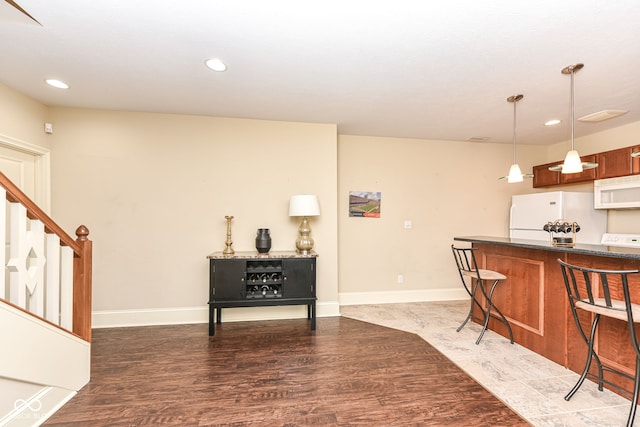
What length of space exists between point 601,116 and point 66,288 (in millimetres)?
5465

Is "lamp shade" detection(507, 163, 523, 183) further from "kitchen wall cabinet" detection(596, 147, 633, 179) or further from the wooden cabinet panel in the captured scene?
"kitchen wall cabinet" detection(596, 147, 633, 179)

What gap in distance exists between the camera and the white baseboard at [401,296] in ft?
14.2

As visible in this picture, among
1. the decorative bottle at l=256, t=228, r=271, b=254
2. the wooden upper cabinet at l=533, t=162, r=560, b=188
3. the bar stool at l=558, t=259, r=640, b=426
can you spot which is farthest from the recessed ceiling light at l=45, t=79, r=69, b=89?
the wooden upper cabinet at l=533, t=162, r=560, b=188

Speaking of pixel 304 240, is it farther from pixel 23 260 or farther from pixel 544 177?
pixel 544 177

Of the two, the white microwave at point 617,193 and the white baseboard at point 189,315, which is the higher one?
the white microwave at point 617,193

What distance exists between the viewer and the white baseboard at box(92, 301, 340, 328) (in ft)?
11.0

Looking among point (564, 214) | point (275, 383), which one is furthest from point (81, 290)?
point (564, 214)

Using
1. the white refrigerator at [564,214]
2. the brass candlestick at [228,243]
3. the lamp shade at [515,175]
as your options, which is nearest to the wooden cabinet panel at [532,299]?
the lamp shade at [515,175]

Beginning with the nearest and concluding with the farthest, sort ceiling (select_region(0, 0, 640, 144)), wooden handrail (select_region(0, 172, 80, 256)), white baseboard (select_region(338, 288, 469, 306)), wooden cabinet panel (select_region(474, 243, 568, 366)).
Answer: wooden handrail (select_region(0, 172, 80, 256)), ceiling (select_region(0, 0, 640, 144)), wooden cabinet panel (select_region(474, 243, 568, 366)), white baseboard (select_region(338, 288, 469, 306))

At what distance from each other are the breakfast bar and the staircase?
11.7ft

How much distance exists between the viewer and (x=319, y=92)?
286 centimetres

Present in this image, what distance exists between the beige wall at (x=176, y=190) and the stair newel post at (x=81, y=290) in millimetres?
1309

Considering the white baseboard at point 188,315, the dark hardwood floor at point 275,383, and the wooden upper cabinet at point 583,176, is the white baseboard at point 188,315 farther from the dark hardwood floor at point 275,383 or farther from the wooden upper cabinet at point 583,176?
the wooden upper cabinet at point 583,176

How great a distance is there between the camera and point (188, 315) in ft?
11.5
